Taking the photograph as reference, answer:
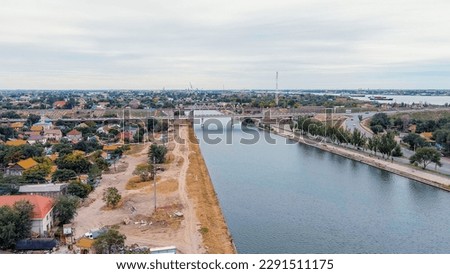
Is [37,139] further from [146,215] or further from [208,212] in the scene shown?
[208,212]

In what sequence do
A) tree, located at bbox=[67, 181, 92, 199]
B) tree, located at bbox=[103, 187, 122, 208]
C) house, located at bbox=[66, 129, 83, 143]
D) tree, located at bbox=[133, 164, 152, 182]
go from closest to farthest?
tree, located at bbox=[103, 187, 122, 208] → tree, located at bbox=[67, 181, 92, 199] → tree, located at bbox=[133, 164, 152, 182] → house, located at bbox=[66, 129, 83, 143]

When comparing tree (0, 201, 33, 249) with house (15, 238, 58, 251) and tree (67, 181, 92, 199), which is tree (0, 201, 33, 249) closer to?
house (15, 238, 58, 251)

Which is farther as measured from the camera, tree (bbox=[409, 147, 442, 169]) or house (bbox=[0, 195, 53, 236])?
tree (bbox=[409, 147, 442, 169])

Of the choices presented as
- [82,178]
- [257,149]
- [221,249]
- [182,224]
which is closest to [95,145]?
[82,178]

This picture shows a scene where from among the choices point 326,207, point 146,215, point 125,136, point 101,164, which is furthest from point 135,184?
point 125,136

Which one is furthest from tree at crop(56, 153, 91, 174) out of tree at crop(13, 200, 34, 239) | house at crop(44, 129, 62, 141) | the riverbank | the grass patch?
the riverbank

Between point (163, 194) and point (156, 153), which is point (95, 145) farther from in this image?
point (163, 194)
